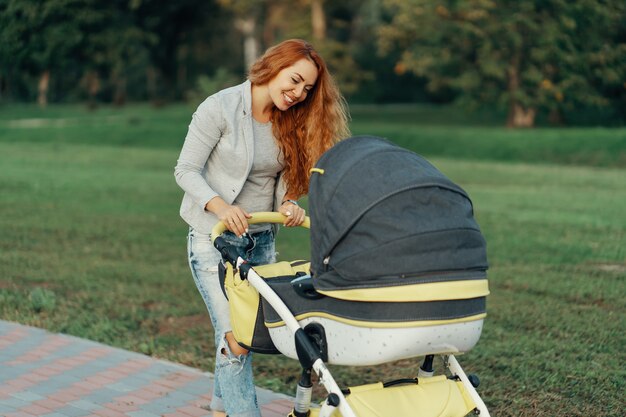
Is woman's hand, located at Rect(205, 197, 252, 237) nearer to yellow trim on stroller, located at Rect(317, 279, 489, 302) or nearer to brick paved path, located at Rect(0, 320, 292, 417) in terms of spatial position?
yellow trim on stroller, located at Rect(317, 279, 489, 302)

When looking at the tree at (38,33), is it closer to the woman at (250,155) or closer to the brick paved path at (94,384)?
the brick paved path at (94,384)

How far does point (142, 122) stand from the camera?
3772cm

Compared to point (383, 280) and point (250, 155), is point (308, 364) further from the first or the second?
point (250, 155)

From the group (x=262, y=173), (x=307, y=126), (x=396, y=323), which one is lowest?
(x=396, y=323)

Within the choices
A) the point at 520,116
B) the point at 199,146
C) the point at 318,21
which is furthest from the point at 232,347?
the point at 318,21

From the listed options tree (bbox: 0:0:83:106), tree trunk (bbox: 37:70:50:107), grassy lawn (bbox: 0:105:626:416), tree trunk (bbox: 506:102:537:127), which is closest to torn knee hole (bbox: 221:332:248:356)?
grassy lawn (bbox: 0:105:626:416)

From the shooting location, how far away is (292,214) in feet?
14.1

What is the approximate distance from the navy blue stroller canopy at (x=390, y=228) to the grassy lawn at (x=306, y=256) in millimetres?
→ 2242

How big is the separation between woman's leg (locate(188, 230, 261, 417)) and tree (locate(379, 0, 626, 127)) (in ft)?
106

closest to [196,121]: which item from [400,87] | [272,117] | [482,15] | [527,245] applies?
[272,117]

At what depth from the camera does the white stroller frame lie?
338 centimetres

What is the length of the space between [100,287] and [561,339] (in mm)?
4117

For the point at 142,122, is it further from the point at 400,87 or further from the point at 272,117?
the point at 272,117

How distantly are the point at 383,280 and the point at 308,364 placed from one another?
1.45 feet
